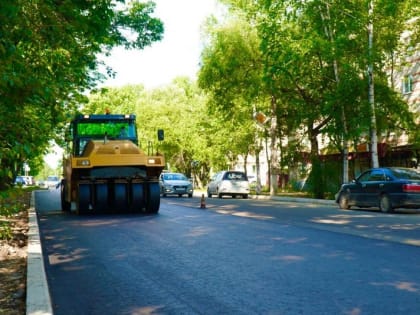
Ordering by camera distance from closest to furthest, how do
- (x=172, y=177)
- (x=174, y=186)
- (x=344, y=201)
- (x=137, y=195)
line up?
(x=137, y=195)
(x=344, y=201)
(x=174, y=186)
(x=172, y=177)

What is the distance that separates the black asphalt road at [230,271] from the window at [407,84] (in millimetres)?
23792

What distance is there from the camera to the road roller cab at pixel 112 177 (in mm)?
18159

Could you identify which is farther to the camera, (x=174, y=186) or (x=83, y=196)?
(x=174, y=186)

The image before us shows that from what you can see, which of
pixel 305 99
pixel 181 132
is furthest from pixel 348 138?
pixel 181 132

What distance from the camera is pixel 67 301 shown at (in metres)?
6.69

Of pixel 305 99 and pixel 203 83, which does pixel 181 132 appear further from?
pixel 305 99

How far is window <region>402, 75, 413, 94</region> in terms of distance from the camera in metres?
35.7

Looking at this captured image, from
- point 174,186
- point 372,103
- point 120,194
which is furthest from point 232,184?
point 120,194

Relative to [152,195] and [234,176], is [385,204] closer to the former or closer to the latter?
[152,195]

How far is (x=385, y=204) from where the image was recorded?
20.6 m

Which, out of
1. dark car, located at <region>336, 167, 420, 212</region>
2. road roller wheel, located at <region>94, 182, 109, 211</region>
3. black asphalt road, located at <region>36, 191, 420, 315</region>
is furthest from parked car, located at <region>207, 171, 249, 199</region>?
black asphalt road, located at <region>36, 191, 420, 315</region>

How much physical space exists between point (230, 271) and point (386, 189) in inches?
538

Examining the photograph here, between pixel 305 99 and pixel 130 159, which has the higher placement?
pixel 305 99

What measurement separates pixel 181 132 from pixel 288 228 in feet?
173
